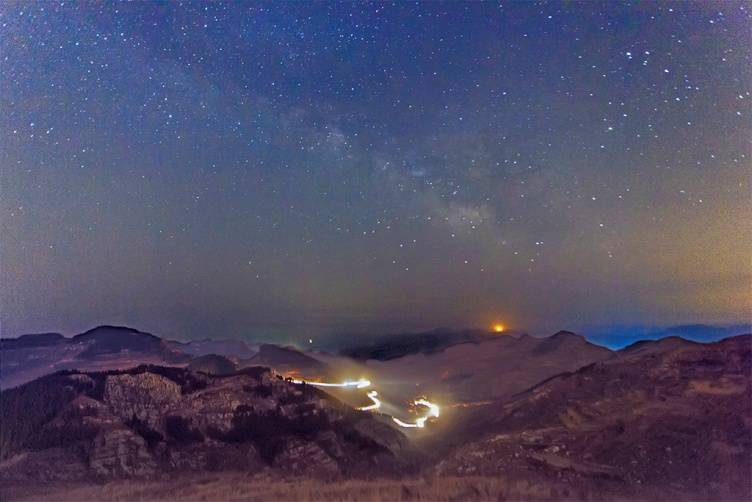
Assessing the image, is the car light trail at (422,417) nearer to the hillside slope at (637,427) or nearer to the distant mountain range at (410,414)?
the distant mountain range at (410,414)

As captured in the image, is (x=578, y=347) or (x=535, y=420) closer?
(x=535, y=420)

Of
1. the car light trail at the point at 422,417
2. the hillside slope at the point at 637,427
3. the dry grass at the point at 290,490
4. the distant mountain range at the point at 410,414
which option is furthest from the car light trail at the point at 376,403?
the dry grass at the point at 290,490

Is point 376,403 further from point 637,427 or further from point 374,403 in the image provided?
point 637,427

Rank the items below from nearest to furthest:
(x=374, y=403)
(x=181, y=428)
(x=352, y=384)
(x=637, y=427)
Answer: (x=637, y=427) < (x=181, y=428) < (x=374, y=403) < (x=352, y=384)

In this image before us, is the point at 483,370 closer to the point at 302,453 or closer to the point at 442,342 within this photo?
the point at 442,342

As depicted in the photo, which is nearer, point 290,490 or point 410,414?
point 290,490

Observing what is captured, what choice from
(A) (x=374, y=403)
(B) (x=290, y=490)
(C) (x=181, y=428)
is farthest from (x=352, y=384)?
(B) (x=290, y=490)

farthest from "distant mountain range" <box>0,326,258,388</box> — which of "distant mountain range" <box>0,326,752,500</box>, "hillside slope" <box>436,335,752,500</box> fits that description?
"hillside slope" <box>436,335,752,500</box>

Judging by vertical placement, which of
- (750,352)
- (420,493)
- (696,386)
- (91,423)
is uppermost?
(750,352)

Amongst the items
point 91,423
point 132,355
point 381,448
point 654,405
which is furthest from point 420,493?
point 132,355
